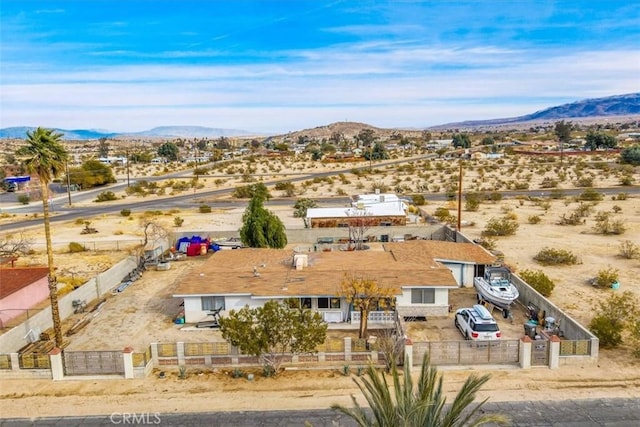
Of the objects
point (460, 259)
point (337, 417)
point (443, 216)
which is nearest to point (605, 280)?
point (460, 259)

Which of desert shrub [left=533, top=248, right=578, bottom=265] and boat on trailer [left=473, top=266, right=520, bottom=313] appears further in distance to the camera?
desert shrub [left=533, top=248, right=578, bottom=265]

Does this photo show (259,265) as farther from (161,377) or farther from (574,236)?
(574,236)

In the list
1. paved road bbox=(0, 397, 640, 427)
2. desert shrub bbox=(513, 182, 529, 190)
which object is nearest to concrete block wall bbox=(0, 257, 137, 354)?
paved road bbox=(0, 397, 640, 427)

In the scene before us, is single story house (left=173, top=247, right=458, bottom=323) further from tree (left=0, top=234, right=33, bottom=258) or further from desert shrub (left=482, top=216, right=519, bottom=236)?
tree (left=0, top=234, right=33, bottom=258)

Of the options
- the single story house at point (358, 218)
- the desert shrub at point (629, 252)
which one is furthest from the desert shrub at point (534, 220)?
the single story house at point (358, 218)

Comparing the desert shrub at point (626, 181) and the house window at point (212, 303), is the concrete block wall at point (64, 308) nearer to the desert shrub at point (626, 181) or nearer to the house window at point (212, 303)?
the house window at point (212, 303)

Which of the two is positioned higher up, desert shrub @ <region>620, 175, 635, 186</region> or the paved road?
desert shrub @ <region>620, 175, 635, 186</region>
